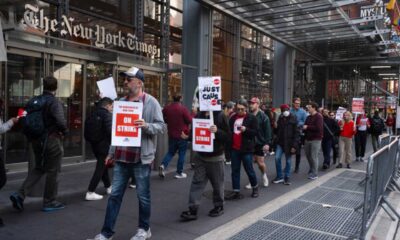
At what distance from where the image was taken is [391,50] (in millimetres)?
20109

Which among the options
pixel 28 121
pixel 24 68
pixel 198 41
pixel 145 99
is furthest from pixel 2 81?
pixel 198 41

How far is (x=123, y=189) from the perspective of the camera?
4410 millimetres

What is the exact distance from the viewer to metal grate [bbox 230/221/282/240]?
4.99m

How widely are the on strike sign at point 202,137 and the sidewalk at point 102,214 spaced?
40.8 inches

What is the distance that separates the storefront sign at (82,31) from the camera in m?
8.70

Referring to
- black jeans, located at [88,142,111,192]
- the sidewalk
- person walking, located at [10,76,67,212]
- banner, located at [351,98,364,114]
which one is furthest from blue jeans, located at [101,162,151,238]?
banner, located at [351,98,364,114]

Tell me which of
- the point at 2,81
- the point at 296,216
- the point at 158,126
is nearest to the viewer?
the point at 158,126

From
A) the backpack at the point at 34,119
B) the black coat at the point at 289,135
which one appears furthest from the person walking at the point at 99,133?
the black coat at the point at 289,135

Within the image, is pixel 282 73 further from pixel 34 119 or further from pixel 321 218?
pixel 34 119

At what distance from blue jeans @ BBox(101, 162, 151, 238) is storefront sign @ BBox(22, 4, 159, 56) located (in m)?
5.68

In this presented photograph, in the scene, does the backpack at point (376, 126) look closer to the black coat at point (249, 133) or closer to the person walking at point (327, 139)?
the person walking at point (327, 139)

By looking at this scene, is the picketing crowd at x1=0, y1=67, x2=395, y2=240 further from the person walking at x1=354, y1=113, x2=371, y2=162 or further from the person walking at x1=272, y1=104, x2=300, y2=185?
the person walking at x1=354, y1=113, x2=371, y2=162

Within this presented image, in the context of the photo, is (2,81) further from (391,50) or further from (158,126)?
(391,50)

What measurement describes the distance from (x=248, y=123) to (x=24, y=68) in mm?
5076
